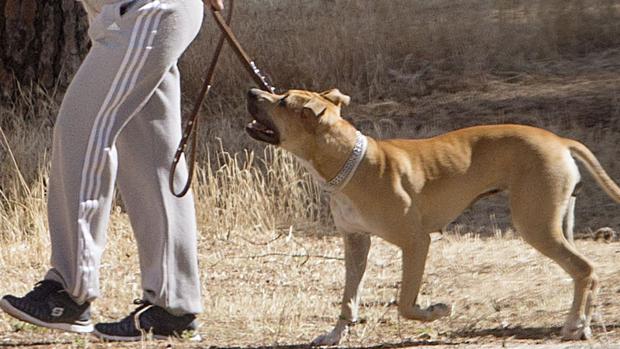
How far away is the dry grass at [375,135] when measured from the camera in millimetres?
6164

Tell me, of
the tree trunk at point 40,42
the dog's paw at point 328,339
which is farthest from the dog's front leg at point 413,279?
the tree trunk at point 40,42

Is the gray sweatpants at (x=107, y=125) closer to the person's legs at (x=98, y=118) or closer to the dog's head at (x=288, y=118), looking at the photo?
the person's legs at (x=98, y=118)

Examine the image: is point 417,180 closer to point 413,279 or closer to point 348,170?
point 348,170

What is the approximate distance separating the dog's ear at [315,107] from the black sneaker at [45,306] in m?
1.18

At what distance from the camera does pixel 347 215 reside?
5.57m

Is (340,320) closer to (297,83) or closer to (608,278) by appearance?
(608,278)

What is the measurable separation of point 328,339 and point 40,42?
16.4 feet

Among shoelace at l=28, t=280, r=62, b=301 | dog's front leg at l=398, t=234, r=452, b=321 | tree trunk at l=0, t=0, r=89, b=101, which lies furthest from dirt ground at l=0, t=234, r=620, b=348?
tree trunk at l=0, t=0, r=89, b=101

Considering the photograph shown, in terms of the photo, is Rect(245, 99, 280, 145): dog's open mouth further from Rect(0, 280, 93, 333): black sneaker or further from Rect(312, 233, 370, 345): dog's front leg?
Rect(0, 280, 93, 333): black sneaker

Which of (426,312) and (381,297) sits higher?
(426,312)

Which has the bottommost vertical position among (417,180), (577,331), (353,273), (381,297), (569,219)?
(381,297)

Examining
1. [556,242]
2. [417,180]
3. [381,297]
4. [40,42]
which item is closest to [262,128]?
[417,180]

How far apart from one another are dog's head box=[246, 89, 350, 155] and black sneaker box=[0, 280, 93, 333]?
0.98 metres

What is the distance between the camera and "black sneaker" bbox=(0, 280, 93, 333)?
514 cm
